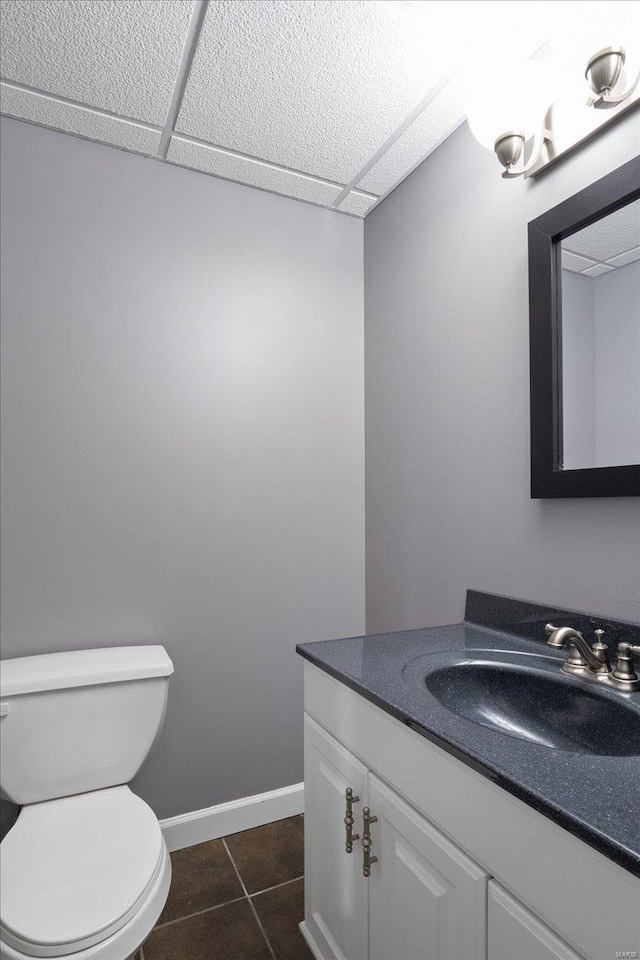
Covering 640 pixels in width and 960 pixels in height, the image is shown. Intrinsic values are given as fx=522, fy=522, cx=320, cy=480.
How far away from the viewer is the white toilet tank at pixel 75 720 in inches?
53.6

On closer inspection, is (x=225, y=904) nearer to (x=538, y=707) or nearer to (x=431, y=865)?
(x=431, y=865)

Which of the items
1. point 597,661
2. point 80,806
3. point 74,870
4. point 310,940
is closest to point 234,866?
point 310,940

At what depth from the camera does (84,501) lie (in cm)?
166

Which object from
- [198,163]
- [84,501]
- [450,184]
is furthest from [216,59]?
[84,501]

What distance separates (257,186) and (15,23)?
0.82m

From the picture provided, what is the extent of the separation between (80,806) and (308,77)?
6.65ft

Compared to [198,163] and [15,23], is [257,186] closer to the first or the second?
[198,163]

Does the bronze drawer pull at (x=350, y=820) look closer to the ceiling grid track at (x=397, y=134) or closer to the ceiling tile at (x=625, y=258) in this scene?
the ceiling tile at (x=625, y=258)

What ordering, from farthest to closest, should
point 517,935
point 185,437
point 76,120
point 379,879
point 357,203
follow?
point 357,203
point 185,437
point 76,120
point 379,879
point 517,935

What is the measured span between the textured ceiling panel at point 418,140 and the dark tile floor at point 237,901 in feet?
7.66

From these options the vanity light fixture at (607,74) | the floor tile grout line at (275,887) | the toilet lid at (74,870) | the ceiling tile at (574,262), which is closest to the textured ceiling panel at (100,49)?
the vanity light fixture at (607,74)

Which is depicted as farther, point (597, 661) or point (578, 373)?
point (578, 373)

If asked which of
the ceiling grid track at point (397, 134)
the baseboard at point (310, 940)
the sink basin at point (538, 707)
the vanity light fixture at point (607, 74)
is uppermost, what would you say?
the ceiling grid track at point (397, 134)

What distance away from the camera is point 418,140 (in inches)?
65.2
